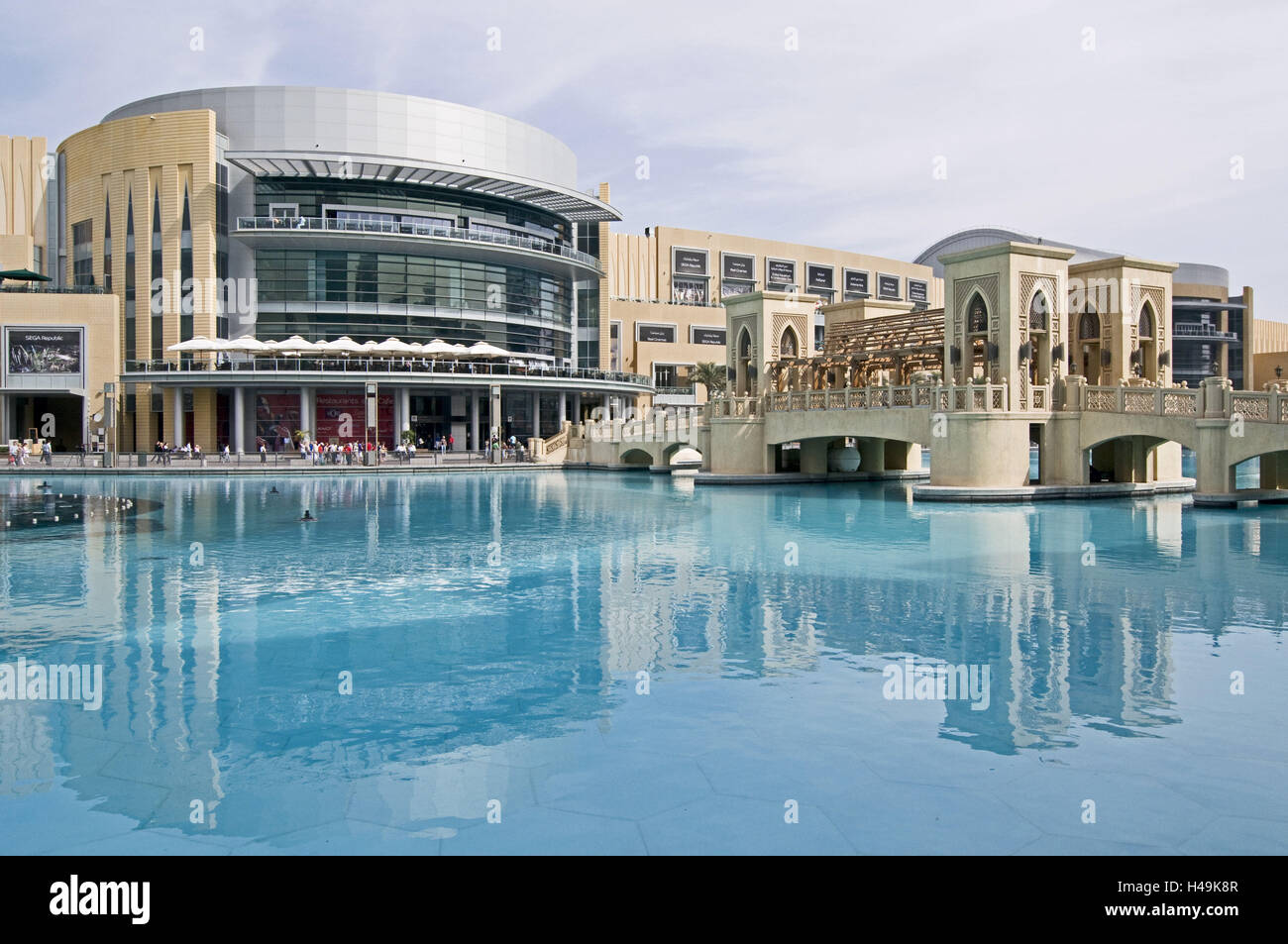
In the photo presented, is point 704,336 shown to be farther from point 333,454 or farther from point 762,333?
point 762,333

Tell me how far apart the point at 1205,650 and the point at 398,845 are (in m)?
10.4

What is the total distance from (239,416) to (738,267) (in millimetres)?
49182

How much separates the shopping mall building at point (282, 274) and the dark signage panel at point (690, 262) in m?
16.8

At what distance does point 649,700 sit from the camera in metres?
10.8

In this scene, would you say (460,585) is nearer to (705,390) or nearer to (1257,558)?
(1257,558)

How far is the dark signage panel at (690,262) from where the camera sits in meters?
91.0

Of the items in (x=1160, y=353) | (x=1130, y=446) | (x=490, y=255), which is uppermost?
(x=490, y=255)

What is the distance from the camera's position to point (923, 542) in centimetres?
2422

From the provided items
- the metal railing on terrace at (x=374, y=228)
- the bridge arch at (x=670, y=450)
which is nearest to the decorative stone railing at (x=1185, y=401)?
the bridge arch at (x=670, y=450)

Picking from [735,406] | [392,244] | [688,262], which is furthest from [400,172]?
[688,262]

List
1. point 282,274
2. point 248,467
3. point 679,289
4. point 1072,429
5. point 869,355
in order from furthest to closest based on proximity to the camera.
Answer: point 679,289 < point 282,274 < point 248,467 < point 869,355 < point 1072,429

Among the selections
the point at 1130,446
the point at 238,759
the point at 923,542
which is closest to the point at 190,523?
the point at 923,542

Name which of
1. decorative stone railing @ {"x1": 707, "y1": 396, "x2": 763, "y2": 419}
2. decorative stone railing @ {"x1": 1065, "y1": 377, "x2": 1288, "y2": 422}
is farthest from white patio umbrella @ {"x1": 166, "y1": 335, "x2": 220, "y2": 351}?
decorative stone railing @ {"x1": 1065, "y1": 377, "x2": 1288, "y2": 422}
